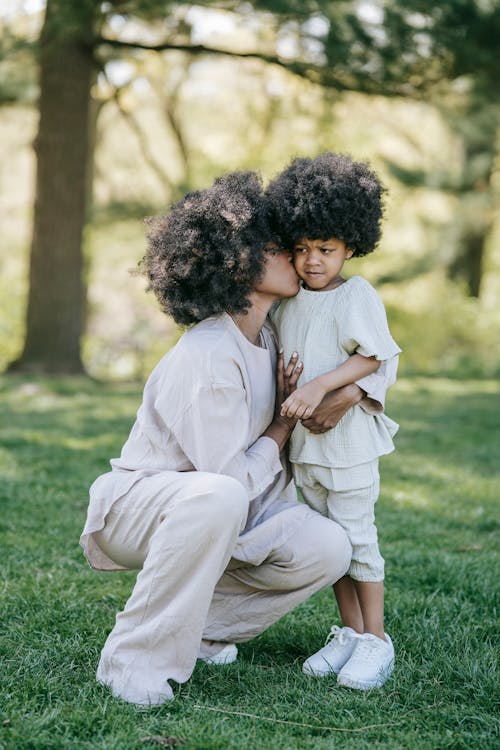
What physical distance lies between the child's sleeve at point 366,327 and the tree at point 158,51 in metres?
6.29

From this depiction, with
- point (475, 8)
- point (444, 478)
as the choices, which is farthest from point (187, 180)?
point (444, 478)

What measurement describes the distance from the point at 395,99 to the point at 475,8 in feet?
5.22

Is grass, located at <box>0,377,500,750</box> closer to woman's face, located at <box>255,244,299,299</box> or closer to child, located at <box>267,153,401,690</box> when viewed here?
child, located at <box>267,153,401,690</box>

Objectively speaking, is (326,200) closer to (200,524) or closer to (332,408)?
(332,408)

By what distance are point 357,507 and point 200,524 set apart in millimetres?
629

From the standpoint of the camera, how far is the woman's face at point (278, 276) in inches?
111

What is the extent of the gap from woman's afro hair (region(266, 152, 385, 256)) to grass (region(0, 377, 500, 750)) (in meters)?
1.34

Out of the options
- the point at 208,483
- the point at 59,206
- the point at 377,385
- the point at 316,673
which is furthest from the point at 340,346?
the point at 59,206

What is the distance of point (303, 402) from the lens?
8.77 feet

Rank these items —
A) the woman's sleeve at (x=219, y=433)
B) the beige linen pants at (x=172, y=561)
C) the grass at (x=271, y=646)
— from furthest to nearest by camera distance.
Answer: the woman's sleeve at (x=219, y=433) → the beige linen pants at (x=172, y=561) → the grass at (x=271, y=646)

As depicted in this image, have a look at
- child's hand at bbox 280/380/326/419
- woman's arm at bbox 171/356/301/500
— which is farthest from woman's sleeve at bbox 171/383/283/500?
child's hand at bbox 280/380/326/419

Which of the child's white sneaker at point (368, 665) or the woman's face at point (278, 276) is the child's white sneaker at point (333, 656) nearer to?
the child's white sneaker at point (368, 665)

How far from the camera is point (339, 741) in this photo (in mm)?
2289

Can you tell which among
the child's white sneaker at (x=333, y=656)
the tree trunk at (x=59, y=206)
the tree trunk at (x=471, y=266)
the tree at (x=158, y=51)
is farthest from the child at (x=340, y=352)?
the tree trunk at (x=471, y=266)
